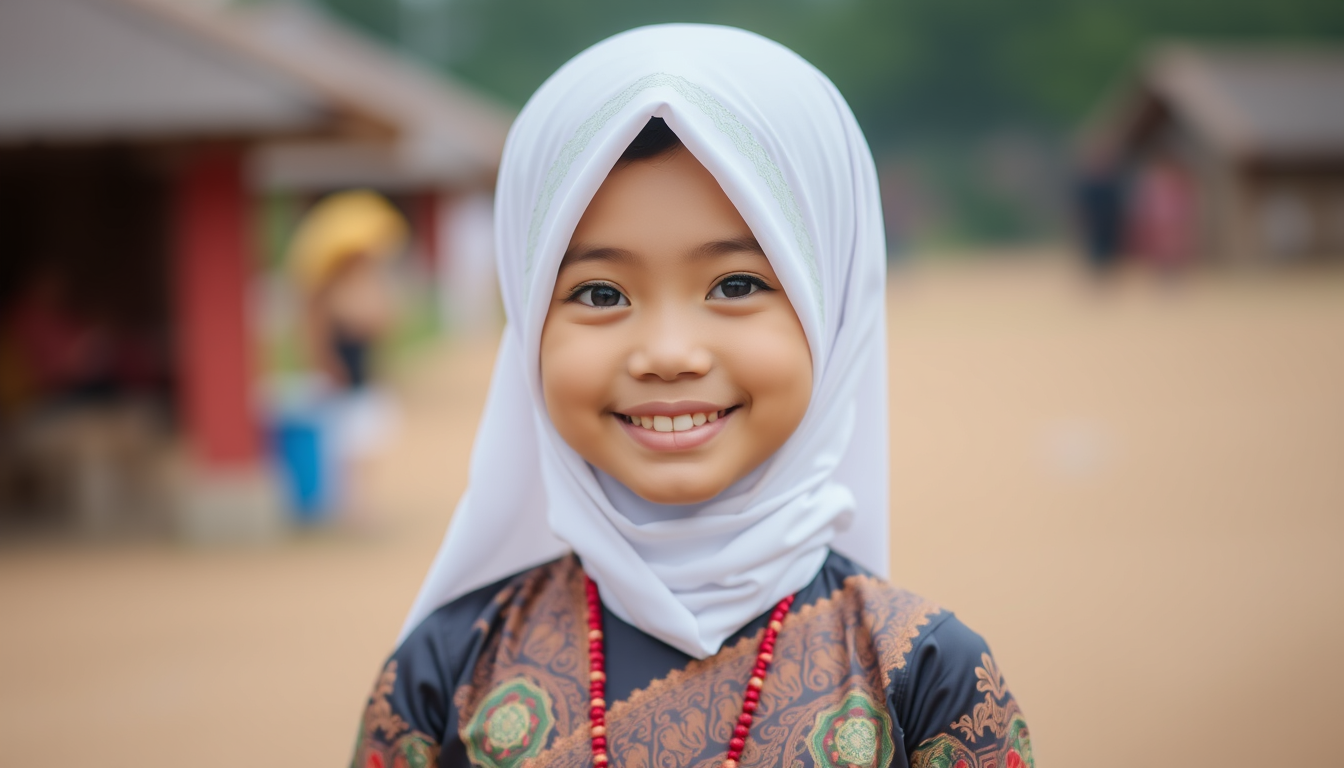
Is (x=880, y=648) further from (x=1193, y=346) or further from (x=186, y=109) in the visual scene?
(x=1193, y=346)

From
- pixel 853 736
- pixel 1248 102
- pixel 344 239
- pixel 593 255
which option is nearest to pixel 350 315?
pixel 344 239

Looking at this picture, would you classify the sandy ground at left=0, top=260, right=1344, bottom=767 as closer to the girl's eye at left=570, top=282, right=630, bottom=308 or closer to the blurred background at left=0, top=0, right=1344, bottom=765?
the blurred background at left=0, top=0, right=1344, bottom=765

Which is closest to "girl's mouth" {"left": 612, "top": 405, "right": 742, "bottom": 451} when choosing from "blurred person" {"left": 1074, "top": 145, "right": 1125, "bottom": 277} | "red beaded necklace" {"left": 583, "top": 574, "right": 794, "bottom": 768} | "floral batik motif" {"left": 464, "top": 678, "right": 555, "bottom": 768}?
"red beaded necklace" {"left": 583, "top": 574, "right": 794, "bottom": 768}

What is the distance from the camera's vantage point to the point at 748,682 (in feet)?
5.32

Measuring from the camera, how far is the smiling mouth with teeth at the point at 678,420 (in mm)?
1596

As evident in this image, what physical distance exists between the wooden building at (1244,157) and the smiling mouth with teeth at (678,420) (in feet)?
65.7

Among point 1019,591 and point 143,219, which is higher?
point 143,219

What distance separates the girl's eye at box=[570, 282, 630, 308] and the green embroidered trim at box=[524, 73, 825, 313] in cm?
8

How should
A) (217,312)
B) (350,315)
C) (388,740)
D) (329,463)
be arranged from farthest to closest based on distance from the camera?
(350,315), (329,463), (217,312), (388,740)

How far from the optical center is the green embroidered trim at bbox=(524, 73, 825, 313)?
156cm

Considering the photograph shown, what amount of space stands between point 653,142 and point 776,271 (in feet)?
0.70

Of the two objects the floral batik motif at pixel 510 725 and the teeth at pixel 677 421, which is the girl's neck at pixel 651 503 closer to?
the teeth at pixel 677 421

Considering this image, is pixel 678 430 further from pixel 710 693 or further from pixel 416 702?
pixel 416 702

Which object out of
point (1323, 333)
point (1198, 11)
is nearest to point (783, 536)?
point (1323, 333)
